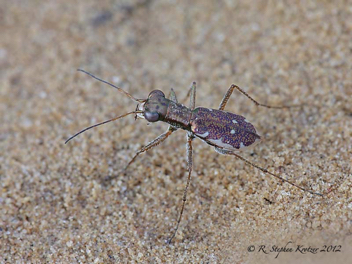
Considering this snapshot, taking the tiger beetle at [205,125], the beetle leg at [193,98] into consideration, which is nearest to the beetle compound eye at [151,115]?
the tiger beetle at [205,125]

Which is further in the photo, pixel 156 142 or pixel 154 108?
pixel 156 142

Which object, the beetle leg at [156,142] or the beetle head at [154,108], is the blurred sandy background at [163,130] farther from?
the beetle head at [154,108]

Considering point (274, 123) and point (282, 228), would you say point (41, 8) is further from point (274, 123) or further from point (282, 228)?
point (282, 228)

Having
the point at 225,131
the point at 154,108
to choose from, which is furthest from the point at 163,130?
the point at 225,131

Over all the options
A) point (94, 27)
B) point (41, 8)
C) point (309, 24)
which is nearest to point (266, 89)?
point (309, 24)

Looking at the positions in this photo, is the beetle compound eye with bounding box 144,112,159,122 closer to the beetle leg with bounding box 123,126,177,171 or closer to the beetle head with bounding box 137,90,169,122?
the beetle head with bounding box 137,90,169,122

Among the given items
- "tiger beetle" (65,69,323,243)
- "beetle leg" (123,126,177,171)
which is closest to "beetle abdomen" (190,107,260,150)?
Result: "tiger beetle" (65,69,323,243)

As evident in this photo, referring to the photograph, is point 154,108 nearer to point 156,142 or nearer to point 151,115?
point 151,115
